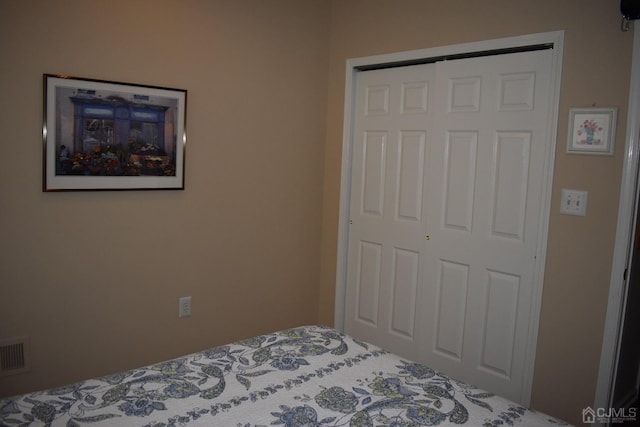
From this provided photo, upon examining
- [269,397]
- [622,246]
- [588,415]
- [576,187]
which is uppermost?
[576,187]

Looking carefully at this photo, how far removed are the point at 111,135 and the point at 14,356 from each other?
4.02 feet

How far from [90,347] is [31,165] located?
1032 mm

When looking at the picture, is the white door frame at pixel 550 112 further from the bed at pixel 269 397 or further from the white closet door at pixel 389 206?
the bed at pixel 269 397

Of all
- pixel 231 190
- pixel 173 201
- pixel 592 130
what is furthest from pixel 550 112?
pixel 173 201

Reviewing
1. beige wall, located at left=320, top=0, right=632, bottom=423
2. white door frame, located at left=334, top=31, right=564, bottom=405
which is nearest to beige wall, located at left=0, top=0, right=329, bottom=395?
white door frame, located at left=334, top=31, right=564, bottom=405

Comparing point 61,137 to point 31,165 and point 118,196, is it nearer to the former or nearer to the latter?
point 31,165

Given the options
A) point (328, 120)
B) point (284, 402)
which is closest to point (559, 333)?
point (284, 402)

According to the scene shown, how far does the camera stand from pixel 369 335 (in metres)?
3.62

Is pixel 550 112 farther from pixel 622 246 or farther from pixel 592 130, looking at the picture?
pixel 622 246

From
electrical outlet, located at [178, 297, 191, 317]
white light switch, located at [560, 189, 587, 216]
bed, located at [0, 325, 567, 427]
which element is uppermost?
white light switch, located at [560, 189, 587, 216]

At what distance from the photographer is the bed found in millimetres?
1462

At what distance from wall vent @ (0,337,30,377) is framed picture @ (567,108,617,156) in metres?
2.94

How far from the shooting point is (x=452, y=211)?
120 inches

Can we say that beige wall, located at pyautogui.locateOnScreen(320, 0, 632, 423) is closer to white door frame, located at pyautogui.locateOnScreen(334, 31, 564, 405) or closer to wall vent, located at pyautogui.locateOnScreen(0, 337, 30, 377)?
white door frame, located at pyautogui.locateOnScreen(334, 31, 564, 405)
